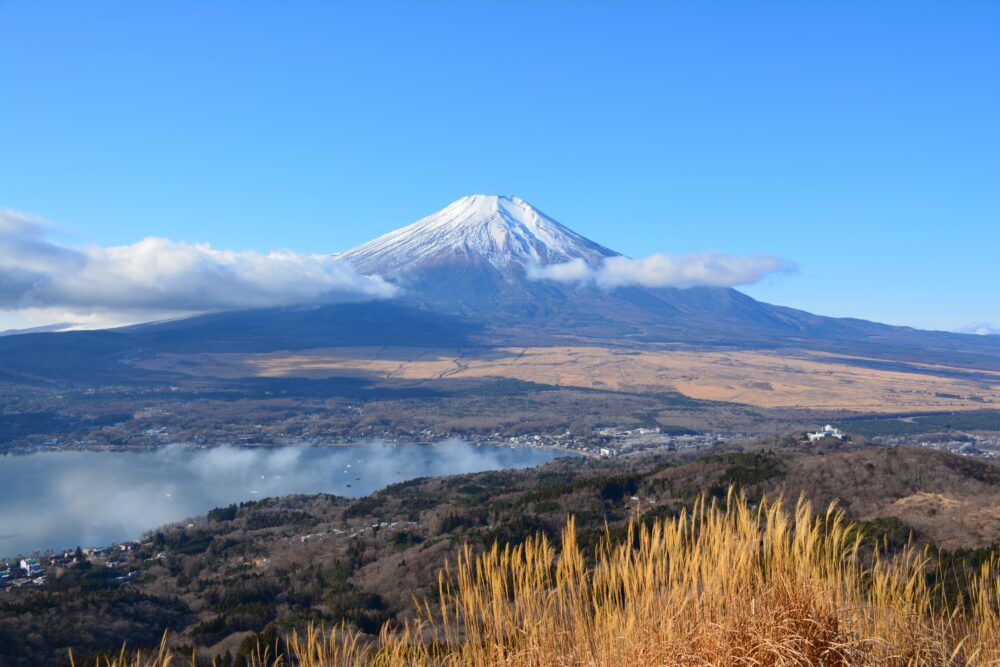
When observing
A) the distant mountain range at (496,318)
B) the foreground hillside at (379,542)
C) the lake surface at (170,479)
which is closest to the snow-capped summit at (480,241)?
the distant mountain range at (496,318)

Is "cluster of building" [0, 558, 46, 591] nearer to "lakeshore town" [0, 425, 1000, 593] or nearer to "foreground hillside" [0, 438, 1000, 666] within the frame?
"lakeshore town" [0, 425, 1000, 593]

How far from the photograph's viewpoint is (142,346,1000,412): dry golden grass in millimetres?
73625

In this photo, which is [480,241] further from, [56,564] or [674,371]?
[56,564]

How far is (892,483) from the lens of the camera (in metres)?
18.8

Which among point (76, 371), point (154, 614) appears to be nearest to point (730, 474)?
point (154, 614)

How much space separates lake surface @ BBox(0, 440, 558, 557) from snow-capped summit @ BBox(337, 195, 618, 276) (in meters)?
108

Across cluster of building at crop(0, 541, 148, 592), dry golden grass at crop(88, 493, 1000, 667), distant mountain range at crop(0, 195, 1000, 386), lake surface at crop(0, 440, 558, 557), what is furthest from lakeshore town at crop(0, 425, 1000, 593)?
distant mountain range at crop(0, 195, 1000, 386)

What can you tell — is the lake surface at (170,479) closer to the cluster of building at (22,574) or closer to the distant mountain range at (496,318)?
the cluster of building at (22,574)

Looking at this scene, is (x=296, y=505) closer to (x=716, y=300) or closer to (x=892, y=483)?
(x=892, y=483)

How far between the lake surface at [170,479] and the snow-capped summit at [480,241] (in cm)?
10780

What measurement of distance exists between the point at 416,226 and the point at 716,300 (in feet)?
233

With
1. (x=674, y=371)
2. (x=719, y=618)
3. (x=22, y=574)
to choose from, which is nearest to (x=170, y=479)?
(x=22, y=574)

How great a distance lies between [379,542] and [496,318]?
114 meters

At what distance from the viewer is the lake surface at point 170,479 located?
108 feet
